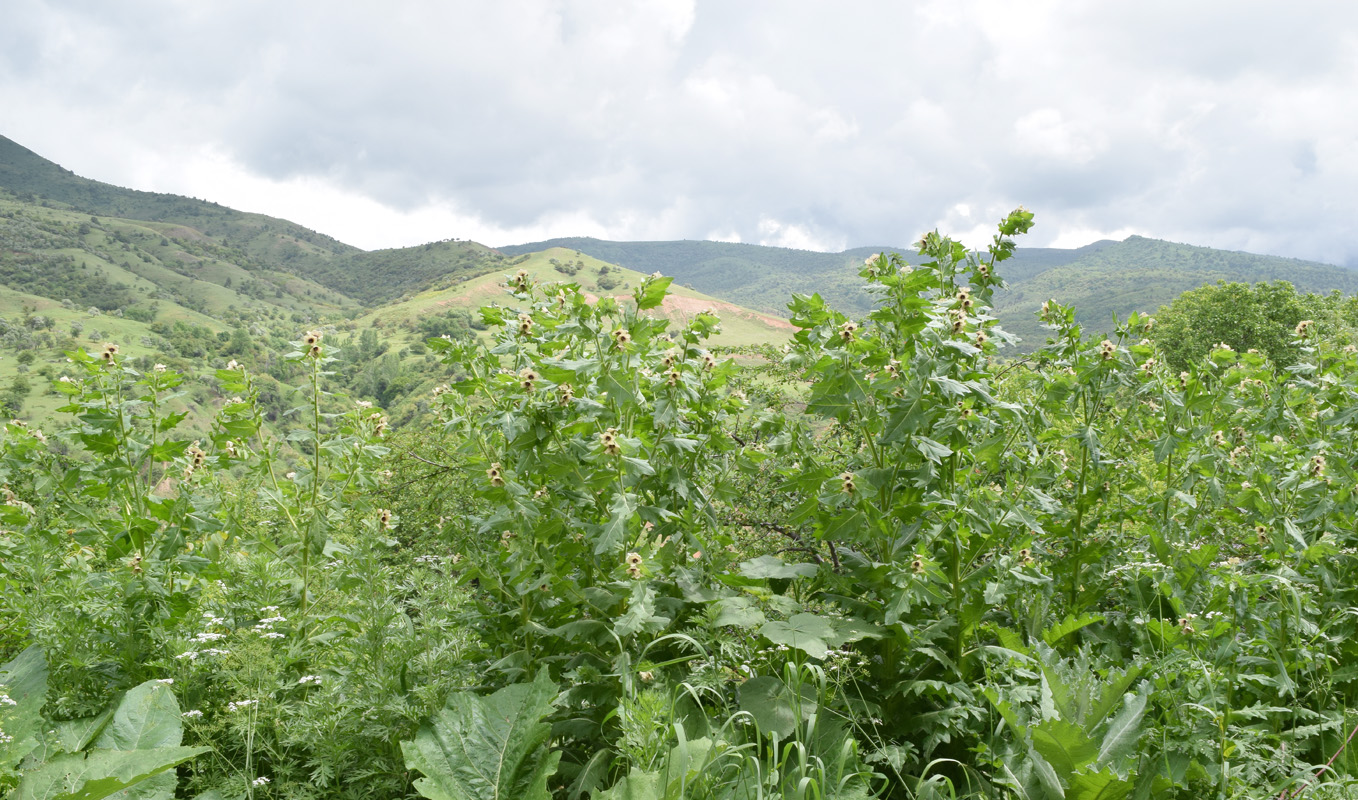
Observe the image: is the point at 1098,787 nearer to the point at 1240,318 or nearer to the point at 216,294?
the point at 1240,318

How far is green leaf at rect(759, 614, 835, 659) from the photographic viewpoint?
1861 mm

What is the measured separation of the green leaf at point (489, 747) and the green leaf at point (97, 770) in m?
0.57

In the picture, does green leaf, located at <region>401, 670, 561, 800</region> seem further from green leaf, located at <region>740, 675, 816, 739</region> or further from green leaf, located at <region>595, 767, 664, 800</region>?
green leaf, located at <region>740, 675, 816, 739</region>

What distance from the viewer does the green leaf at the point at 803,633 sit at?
186 centimetres

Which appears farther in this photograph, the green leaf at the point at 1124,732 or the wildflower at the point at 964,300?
the wildflower at the point at 964,300

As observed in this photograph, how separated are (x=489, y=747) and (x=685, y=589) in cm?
74

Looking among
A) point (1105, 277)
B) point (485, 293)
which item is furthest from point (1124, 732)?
point (1105, 277)

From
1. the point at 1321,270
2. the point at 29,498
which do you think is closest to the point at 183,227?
the point at 29,498

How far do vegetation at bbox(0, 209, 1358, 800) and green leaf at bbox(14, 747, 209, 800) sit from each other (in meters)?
0.01

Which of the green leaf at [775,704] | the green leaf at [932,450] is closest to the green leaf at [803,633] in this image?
the green leaf at [775,704]

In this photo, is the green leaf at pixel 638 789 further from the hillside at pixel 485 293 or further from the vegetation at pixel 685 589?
the hillside at pixel 485 293

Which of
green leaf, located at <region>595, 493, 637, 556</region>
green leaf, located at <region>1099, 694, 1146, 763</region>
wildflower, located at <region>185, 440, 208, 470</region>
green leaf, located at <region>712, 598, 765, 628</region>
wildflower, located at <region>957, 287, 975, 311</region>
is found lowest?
green leaf, located at <region>1099, 694, 1146, 763</region>

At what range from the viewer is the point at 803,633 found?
1948 millimetres

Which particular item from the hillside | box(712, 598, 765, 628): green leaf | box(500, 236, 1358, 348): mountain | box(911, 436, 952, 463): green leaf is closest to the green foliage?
box(911, 436, 952, 463): green leaf
